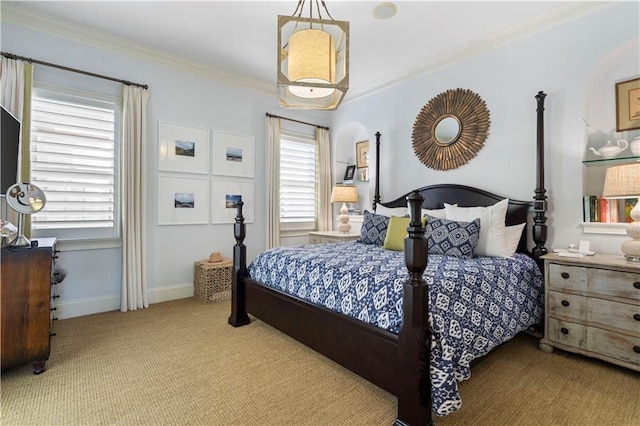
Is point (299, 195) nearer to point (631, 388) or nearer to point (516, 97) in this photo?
point (516, 97)

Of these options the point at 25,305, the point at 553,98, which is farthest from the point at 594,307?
the point at 25,305

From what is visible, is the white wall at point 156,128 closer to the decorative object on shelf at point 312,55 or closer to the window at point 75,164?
the window at point 75,164

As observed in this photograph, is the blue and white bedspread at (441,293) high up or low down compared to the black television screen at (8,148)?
down

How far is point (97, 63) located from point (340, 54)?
2.81m

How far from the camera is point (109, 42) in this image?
3.31m

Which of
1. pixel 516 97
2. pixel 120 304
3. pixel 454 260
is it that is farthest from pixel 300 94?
pixel 120 304

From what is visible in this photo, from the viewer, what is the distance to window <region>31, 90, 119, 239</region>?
9.89ft

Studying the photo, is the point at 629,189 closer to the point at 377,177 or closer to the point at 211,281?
the point at 377,177

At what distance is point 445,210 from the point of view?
10.8 feet

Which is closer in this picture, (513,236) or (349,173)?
(513,236)

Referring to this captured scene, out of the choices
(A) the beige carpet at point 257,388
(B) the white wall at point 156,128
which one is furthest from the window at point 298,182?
(A) the beige carpet at point 257,388

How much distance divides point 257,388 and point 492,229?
2.29 metres

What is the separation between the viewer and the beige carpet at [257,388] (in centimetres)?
164

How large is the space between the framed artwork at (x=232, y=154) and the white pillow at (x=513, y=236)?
321cm
